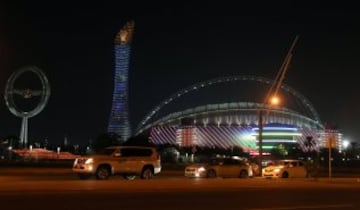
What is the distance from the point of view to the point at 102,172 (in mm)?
37969

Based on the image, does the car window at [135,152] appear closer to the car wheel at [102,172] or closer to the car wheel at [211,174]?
the car wheel at [102,172]

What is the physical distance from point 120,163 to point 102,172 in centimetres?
124

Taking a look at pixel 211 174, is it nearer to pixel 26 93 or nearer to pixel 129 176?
pixel 129 176

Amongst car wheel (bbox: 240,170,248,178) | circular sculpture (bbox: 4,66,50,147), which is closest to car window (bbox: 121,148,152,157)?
car wheel (bbox: 240,170,248,178)

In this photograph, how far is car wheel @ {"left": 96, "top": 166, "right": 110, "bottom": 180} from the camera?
37862mm

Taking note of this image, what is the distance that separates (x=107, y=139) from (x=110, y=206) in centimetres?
16635

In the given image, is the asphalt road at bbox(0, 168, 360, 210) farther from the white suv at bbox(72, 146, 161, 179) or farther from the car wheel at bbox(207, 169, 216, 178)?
the car wheel at bbox(207, 169, 216, 178)

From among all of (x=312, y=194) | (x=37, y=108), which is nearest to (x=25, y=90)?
(x=37, y=108)

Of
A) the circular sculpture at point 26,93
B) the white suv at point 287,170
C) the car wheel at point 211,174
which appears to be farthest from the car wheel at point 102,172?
the circular sculpture at point 26,93

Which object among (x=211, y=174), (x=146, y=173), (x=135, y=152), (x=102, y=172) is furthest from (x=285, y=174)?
(x=102, y=172)

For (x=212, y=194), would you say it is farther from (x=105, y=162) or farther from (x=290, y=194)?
(x=105, y=162)

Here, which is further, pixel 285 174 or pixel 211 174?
pixel 285 174

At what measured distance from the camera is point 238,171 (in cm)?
4828

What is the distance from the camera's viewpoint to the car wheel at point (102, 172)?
37862 mm
